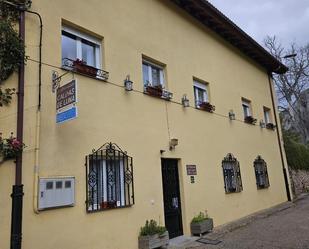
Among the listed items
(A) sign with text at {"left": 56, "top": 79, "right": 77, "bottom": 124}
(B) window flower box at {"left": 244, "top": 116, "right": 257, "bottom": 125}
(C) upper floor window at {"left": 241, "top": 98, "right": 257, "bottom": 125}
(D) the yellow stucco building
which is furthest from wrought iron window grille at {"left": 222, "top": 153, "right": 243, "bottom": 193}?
(A) sign with text at {"left": 56, "top": 79, "right": 77, "bottom": 124}

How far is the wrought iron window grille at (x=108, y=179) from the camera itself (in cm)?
665

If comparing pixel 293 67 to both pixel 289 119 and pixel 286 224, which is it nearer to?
pixel 289 119

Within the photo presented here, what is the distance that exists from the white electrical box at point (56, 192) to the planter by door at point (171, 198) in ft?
10.1

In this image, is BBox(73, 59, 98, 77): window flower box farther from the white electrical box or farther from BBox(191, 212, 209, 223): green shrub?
BBox(191, 212, 209, 223): green shrub

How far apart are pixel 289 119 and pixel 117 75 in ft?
94.4

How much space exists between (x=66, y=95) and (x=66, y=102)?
12 centimetres

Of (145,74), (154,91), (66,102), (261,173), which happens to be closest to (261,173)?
(261,173)

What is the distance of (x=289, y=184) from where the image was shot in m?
16.2

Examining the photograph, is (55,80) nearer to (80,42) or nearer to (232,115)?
(80,42)

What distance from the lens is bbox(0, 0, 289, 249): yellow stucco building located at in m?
5.86

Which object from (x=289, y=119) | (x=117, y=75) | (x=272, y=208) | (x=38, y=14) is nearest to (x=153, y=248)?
(x=117, y=75)

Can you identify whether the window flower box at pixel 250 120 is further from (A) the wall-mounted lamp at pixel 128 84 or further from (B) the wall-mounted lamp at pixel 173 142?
(A) the wall-mounted lamp at pixel 128 84

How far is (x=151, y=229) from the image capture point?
24.6ft

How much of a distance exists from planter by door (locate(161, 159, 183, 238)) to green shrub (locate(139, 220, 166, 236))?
32.5 inches
